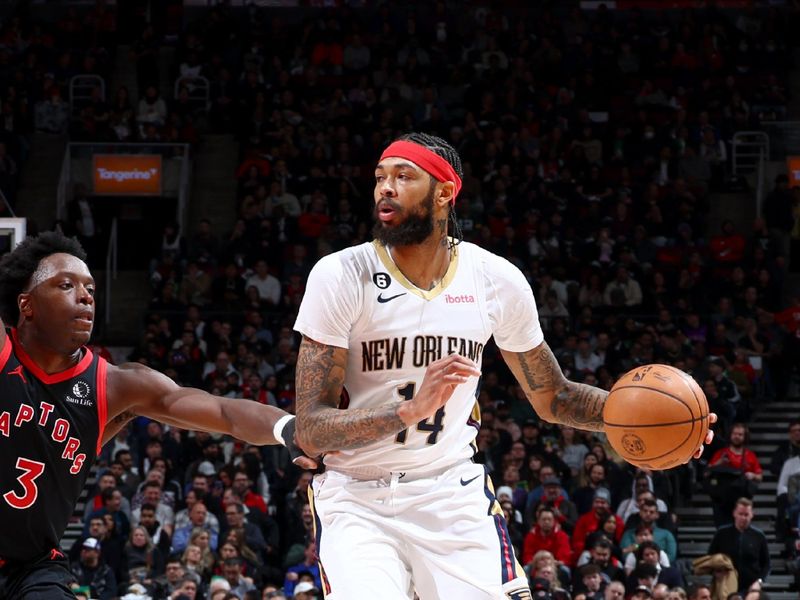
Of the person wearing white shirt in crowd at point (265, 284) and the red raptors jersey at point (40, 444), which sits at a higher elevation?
the red raptors jersey at point (40, 444)

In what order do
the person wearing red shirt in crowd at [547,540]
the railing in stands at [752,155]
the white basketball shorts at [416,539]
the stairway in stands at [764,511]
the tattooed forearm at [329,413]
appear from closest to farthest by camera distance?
the tattooed forearm at [329,413]
the white basketball shorts at [416,539]
the person wearing red shirt in crowd at [547,540]
the stairway in stands at [764,511]
the railing in stands at [752,155]

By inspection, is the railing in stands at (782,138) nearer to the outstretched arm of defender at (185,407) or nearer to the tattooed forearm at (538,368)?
the tattooed forearm at (538,368)

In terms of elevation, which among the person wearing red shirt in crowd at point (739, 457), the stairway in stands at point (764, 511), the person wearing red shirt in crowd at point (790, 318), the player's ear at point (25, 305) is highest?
the player's ear at point (25, 305)

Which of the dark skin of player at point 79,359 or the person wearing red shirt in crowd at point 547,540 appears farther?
the person wearing red shirt in crowd at point 547,540

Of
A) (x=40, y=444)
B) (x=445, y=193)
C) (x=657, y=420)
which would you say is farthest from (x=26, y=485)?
(x=657, y=420)

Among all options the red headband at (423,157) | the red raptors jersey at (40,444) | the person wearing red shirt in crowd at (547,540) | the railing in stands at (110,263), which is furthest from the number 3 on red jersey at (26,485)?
the railing in stands at (110,263)

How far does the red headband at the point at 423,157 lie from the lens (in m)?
5.29

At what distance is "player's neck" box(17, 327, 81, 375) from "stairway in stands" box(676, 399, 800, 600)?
8.96m

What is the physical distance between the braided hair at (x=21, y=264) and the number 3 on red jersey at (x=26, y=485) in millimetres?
699

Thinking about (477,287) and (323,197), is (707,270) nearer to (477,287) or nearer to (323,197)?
(323,197)

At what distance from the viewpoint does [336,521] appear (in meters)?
5.03

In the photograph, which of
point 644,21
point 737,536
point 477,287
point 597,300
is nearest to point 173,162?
point 597,300

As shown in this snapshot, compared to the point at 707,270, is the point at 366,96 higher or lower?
higher

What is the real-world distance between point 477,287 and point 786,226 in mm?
14197
